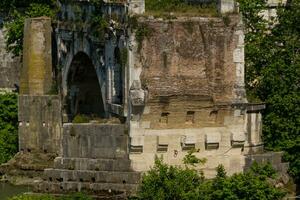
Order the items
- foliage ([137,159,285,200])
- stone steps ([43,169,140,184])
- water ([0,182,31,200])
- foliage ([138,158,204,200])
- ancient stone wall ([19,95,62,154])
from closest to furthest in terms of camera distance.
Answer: foliage ([137,159,285,200]), foliage ([138,158,204,200]), stone steps ([43,169,140,184]), water ([0,182,31,200]), ancient stone wall ([19,95,62,154])

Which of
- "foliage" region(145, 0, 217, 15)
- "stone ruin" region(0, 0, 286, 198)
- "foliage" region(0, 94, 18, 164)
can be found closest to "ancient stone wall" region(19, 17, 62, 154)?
"foliage" region(0, 94, 18, 164)

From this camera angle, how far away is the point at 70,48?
1575 inches

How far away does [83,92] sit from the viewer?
41.5 meters

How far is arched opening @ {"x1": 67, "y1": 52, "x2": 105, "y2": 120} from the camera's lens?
40.7 metres

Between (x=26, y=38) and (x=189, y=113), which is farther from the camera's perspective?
(x=26, y=38)

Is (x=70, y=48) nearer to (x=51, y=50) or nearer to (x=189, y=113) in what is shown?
(x=51, y=50)

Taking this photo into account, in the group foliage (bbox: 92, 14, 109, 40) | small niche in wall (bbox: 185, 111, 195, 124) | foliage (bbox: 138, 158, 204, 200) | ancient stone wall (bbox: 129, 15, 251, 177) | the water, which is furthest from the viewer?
the water

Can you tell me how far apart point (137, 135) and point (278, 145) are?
14.7 feet

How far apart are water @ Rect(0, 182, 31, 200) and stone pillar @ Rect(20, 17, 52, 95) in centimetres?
320

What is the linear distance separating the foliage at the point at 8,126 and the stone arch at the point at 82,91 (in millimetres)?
1897

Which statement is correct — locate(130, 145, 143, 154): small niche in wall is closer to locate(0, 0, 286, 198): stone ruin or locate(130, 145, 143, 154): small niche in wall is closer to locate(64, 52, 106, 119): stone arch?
locate(0, 0, 286, 198): stone ruin

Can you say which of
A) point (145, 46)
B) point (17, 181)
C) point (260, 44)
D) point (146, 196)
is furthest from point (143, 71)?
point (17, 181)

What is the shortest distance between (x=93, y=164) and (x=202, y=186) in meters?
3.81

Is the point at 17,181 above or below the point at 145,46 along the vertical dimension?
below
